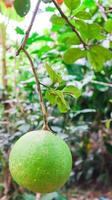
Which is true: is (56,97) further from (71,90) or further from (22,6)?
(22,6)

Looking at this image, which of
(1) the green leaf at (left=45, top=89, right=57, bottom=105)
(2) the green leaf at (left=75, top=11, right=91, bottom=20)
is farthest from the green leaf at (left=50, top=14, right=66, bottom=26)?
(1) the green leaf at (left=45, top=89, right=57, bottom=105)

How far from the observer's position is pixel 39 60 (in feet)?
5.41

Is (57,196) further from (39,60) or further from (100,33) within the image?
(100,33)

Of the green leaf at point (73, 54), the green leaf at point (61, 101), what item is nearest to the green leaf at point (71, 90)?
the green leaf at point (61, 101)

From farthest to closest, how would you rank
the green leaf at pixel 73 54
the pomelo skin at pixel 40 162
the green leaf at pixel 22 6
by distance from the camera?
the green leaf at pixel 73 54 → the green leaf at pixel 22 6 → the pomelo skin at pixel 40 162

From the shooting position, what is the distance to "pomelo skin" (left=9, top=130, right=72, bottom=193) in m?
0.60

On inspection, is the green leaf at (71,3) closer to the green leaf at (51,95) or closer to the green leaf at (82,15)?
the green leaf at (82,15)

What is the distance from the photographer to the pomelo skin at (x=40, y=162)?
60cm

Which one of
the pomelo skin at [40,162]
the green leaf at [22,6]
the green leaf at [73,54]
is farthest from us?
the green leaf at [73,54]

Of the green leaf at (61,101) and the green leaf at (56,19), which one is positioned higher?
the green leaf at (56,19)

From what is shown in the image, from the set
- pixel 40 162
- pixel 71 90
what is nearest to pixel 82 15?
pixel 71 90

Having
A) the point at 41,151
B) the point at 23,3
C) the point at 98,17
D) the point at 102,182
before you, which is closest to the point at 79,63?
the point at 98,17

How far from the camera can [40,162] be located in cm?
60

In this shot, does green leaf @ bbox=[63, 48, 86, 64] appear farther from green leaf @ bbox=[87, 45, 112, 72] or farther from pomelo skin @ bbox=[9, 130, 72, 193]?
pomelo skin @ bbox=[9, 130, 72, 193]
